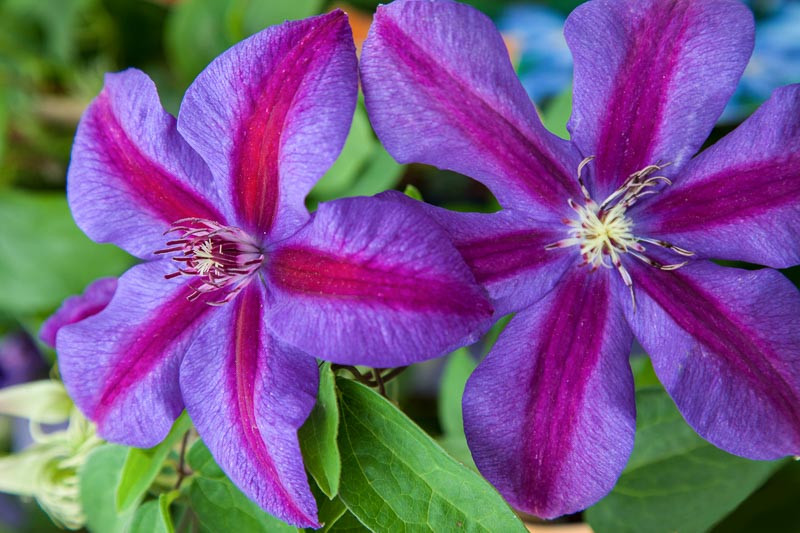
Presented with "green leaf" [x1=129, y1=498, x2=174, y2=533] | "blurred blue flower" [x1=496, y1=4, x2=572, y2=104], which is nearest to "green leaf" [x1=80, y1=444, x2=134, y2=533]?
"green leaf" [x1=129, y1=498, x2=174, y2=533]

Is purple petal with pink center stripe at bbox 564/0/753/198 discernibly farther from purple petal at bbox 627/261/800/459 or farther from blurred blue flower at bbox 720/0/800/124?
blurred blue flower at bbox 720/0/800/124

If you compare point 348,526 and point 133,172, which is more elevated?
point 133,172

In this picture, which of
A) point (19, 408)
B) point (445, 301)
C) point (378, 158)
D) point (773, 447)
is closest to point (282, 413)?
point (445, 301)

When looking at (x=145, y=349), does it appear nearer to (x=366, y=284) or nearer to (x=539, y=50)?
(x=366, y=284)

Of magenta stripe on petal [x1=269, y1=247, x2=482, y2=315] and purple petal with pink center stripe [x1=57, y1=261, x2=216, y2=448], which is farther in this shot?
purple petal with pink center stripe [x1=57, y1=261, x2=216, y2=448]

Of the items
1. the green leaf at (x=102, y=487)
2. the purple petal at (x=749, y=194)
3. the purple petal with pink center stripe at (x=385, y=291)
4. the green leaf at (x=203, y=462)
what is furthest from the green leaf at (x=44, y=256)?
the purple petal at (x=749, y=194)

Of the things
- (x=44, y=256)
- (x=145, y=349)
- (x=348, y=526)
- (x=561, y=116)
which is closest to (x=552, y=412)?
(x=348, y=526)
